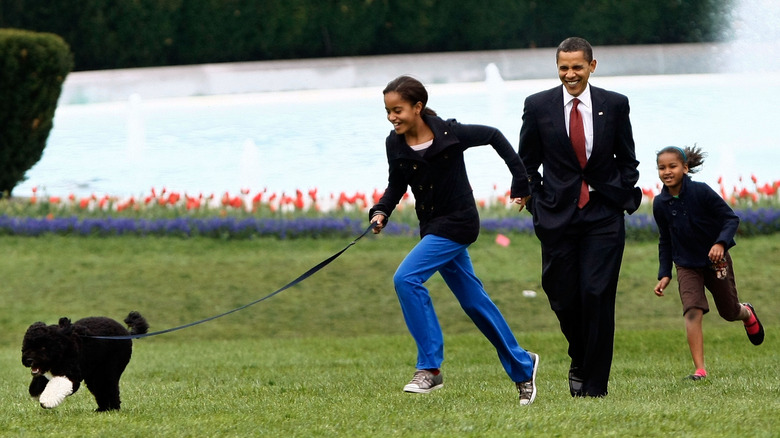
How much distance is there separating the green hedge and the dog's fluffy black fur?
21.6 m

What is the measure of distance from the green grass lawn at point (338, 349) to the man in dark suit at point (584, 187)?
0.53m

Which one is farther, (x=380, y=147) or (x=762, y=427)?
(x=380, y=147)

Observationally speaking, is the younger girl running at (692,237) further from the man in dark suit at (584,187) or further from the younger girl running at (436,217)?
the younger girl running at (436,217)

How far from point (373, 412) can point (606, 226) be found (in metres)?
1.46

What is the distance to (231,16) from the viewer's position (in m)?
28.1

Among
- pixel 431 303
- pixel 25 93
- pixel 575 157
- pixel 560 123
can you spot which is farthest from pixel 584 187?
pixel 25 93

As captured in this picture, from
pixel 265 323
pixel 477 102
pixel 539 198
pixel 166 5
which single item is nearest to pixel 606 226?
pixel 539 198

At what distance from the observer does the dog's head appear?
5.44 m

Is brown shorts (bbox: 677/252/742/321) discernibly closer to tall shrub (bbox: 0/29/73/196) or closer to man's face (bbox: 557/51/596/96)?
man's face (bbox: 557/51/596/96)

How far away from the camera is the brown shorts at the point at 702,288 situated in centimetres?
736

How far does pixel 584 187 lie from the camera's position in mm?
6012

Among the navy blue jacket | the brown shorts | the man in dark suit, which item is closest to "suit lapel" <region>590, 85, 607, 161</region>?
the man in dark suit

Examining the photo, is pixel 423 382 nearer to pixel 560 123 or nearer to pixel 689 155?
pixel 560 123

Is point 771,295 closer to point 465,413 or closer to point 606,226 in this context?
point 606,226
